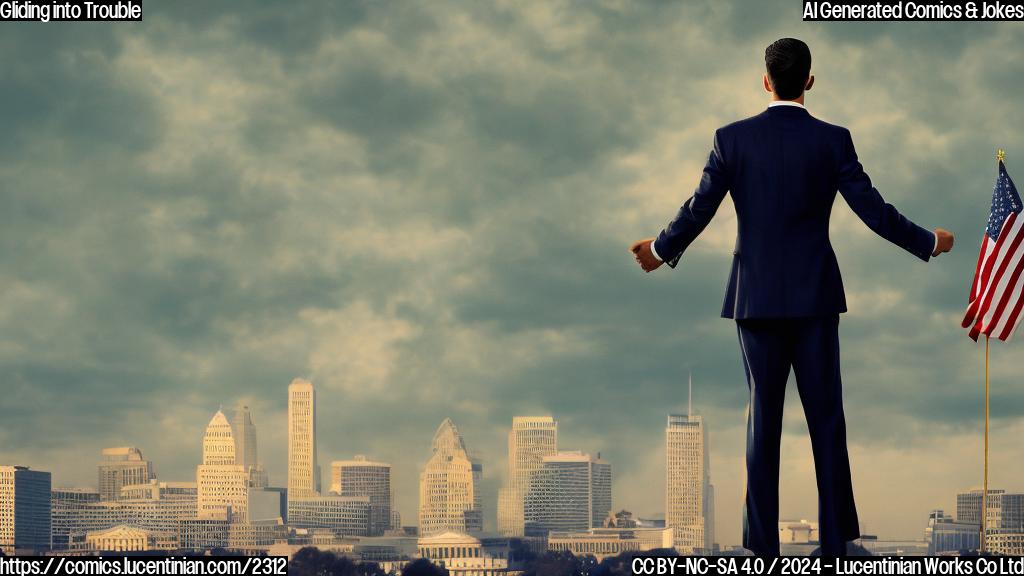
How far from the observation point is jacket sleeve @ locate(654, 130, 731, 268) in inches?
418

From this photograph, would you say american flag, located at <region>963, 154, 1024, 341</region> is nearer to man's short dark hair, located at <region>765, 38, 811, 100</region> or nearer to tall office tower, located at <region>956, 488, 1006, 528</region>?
man's short dark hair, located at <region>765, 38, 811, 100</region>

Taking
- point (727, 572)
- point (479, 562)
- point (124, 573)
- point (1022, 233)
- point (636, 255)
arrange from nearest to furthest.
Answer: point (727, 572) → point (636, 255) → point (124, 573) → point (1022, 233) → point (479, 562)

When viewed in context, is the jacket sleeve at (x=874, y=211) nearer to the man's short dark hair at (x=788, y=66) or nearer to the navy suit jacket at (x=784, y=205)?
the navy suit jacket at (x=784, y=205)

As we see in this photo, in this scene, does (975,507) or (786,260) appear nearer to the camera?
(786,260)

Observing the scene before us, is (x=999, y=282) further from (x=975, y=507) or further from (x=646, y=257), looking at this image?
(x=975, y=507)

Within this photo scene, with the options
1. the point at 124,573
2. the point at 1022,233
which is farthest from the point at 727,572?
the point at 1022,233

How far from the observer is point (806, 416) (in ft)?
35.0

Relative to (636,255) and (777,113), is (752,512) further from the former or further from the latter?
(777,113)

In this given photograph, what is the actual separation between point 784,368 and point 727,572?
152cm

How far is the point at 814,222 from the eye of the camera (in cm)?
1054

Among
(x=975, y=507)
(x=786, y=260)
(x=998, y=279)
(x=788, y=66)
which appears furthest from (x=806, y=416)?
(x=975, y=507)

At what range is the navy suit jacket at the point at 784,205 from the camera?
34.3ft

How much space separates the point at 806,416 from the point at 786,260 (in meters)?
1.16

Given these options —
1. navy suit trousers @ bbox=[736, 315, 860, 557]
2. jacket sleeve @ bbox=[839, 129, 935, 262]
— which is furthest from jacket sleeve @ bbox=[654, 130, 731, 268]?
jacket sleeve @ bbox=[839, 129, 935, 262]
